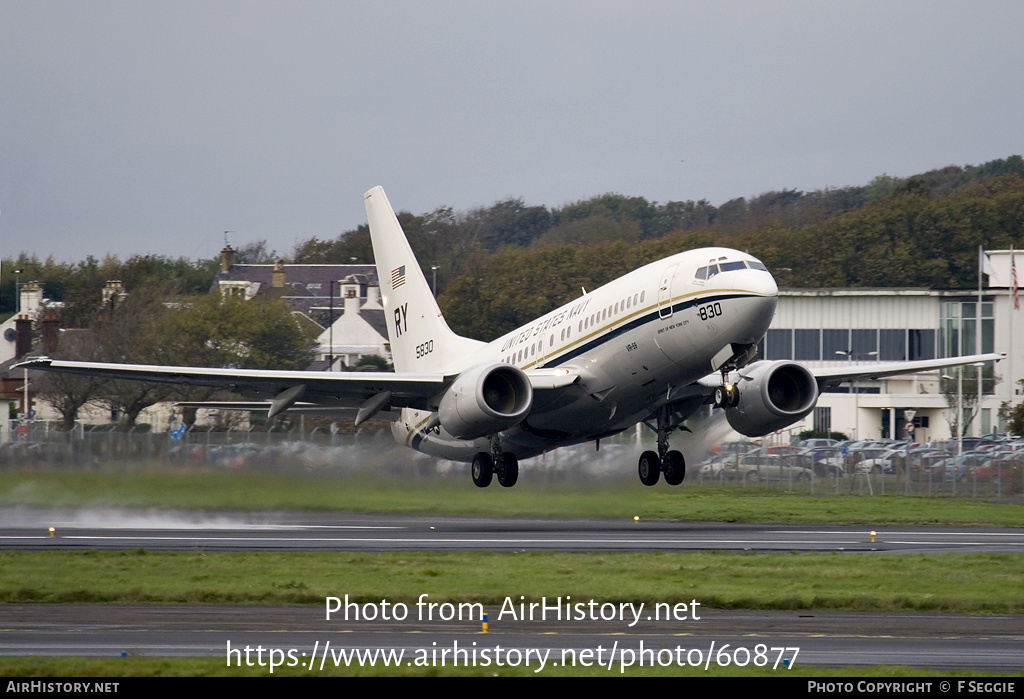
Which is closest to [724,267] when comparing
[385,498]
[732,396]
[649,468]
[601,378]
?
[732,396]

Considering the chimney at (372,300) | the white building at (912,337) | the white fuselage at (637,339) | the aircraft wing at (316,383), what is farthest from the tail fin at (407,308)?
the chimney at (372,300)

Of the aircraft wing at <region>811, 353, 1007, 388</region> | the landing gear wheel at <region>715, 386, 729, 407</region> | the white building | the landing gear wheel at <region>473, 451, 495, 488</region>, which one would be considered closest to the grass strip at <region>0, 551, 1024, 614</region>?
the landing gear wheel at <region>715, 386, 729, 407</region>

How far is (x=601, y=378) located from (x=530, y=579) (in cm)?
924

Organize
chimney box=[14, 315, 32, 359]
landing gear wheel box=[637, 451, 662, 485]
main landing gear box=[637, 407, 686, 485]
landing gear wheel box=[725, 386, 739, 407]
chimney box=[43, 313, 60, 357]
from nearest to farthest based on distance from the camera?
1. landing gear wheel box=[725, 386, 739, 407]
2. main landing gear box=[637, 407, 686, 485]
3. landing gear wheel box=[637, 451, 662, 485]
4. chimney box=[43, 313, 60, 357]
5. chimney box=[14, 315, 32, 359]

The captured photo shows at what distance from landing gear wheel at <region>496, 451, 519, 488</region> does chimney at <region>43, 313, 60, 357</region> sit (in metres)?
40.4

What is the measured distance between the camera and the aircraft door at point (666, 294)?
29391 mm

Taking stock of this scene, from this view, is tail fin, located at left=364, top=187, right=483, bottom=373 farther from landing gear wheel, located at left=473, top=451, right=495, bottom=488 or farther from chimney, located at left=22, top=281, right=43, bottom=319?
chimney, located at left=22, top=281, right=43, bottom=319

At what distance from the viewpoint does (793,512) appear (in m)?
41.9

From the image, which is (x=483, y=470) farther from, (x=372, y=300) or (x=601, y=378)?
(x=372, y=300)

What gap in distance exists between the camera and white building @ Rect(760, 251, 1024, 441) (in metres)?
78.8

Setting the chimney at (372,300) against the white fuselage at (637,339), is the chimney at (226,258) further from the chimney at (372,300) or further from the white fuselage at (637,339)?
the white fuselage at (637,339)

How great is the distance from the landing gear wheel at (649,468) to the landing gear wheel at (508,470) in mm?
3508

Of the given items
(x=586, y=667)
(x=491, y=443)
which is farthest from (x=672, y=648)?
(x=491, y=443)

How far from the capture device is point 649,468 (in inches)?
1393
